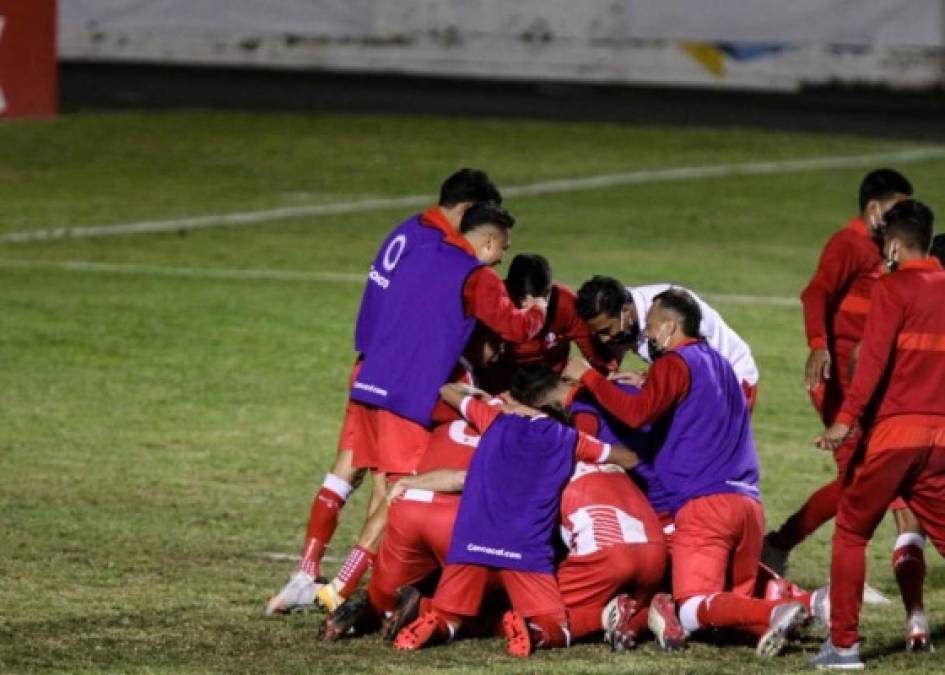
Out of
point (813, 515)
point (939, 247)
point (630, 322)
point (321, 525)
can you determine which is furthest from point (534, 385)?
point (939, 247)

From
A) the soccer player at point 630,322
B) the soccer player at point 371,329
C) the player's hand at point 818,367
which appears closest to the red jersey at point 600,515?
the soccer player at point 630,322

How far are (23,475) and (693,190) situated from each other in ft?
48.6

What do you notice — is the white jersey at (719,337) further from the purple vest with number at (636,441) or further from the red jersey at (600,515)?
the red jersey at (600,515)

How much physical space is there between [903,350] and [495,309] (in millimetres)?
1848

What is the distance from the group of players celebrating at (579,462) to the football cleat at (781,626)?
12mm

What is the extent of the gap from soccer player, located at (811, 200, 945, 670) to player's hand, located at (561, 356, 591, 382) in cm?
135

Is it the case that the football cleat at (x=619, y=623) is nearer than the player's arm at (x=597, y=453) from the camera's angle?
Yes

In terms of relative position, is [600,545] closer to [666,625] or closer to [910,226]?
[666,625]

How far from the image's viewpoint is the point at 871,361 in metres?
8.43

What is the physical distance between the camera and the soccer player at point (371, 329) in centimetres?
958

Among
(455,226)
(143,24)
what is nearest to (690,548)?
(455,226)

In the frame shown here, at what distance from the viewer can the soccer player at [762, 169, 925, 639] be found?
34.9 ft

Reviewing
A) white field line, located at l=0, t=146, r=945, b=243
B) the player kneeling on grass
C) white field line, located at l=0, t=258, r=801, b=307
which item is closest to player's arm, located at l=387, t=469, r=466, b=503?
Result: the player kneeling on grass

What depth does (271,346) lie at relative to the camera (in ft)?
55.8
